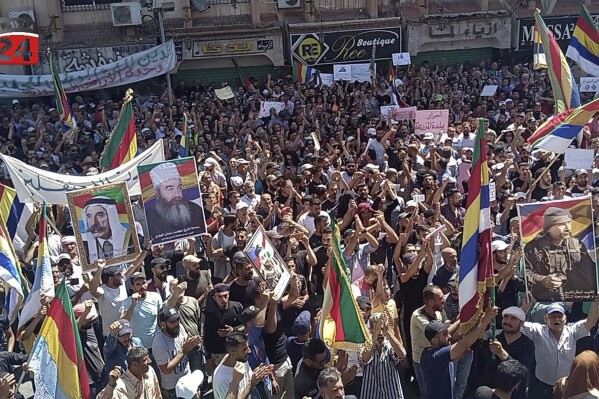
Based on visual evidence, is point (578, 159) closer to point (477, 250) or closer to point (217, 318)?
point (477, 250)

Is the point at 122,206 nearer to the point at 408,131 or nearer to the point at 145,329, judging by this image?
the point at 145,329

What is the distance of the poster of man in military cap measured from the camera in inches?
201

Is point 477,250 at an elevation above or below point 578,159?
below

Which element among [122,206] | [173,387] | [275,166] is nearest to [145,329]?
[173,387]

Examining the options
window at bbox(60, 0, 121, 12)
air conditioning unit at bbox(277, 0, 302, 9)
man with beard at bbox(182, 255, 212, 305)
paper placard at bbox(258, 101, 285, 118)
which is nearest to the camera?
man with beard at bbox(182, 255, 212, 305)

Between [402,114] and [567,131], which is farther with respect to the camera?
[402,114]

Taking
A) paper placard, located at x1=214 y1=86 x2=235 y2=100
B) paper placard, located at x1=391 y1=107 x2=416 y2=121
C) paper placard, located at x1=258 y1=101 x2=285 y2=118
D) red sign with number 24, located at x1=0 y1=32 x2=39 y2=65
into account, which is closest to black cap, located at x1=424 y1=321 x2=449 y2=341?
paper placard, located at x1=391 y1=107 x2=416 y2=121

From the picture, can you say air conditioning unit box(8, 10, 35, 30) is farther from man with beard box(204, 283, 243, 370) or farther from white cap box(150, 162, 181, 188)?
man with beard box(204, 283, 243, 370)

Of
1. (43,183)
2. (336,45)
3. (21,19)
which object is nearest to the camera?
(43,183)

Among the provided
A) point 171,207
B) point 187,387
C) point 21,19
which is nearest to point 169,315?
point 187,387

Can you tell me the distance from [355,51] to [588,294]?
597 inches

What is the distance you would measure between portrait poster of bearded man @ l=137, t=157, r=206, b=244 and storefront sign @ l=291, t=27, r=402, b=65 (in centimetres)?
1284

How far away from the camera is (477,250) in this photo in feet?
16.7

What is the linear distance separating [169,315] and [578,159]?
549 cm
